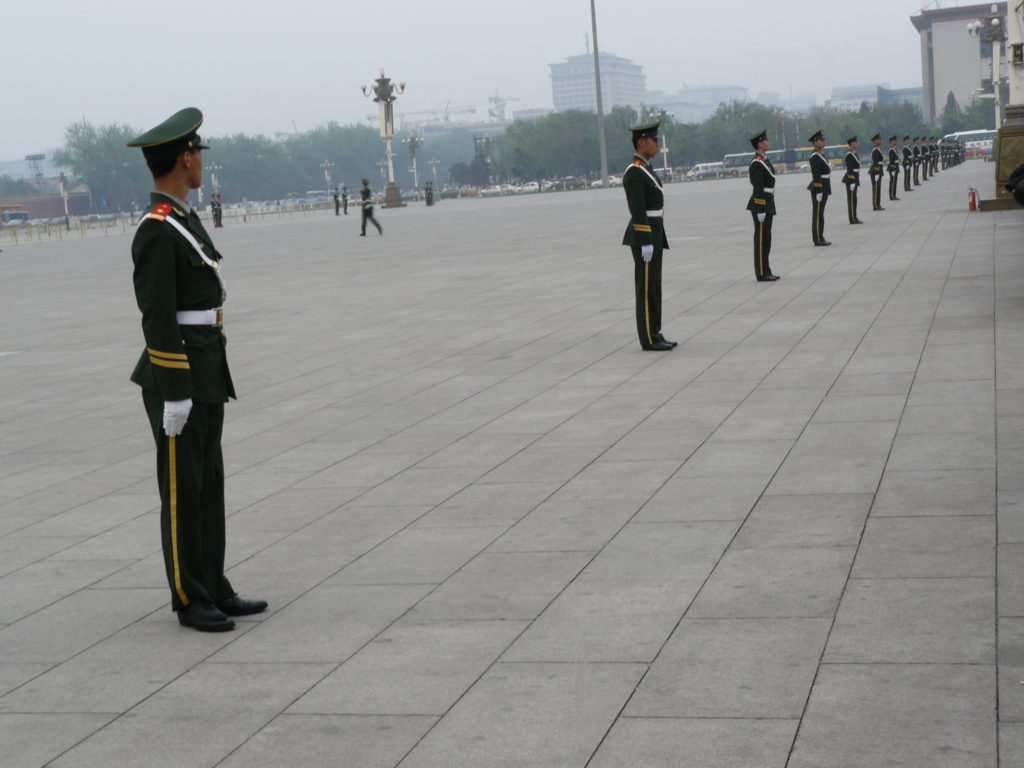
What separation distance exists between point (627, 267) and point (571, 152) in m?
123

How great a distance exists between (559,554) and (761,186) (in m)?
11.6

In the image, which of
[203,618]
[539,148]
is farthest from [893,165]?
[539,148]

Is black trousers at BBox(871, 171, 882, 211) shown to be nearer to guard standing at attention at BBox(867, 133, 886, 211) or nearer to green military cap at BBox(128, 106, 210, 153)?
guard standing at attention at BBox(867, 133, 886, 211)

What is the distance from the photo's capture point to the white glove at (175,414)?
503 centimetres

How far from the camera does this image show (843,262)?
722 inches

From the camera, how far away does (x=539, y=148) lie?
467 ft

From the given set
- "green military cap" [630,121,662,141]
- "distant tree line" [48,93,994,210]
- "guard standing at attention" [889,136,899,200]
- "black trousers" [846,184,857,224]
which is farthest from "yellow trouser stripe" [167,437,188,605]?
"distant tree line" [48,93,994,210]

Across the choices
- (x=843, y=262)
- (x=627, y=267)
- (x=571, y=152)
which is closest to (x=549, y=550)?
(x=843, y=262)

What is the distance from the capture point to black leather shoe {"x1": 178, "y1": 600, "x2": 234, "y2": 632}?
5125 mm

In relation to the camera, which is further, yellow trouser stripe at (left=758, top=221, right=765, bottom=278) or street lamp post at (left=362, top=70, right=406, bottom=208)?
street lamp post at (left=362, top=70, right=406, bottom=208)

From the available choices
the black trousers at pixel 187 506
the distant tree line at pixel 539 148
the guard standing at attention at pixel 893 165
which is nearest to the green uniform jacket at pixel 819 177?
the guard standing at attention at pixel 893 165

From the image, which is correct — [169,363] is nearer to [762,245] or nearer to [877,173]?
[762,245]

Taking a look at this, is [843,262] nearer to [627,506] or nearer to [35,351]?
[35,351]

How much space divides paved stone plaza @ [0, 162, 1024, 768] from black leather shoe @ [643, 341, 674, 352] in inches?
5.0
